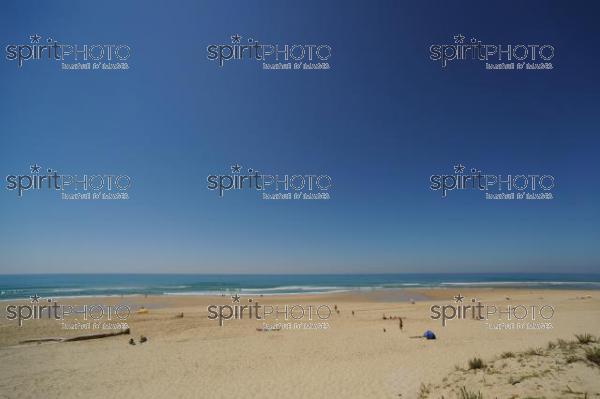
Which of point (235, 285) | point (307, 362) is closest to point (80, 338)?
point (307, 362)

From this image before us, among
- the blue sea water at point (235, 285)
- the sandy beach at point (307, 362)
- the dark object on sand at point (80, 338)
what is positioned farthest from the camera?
the blue sea water at point (235, 285)

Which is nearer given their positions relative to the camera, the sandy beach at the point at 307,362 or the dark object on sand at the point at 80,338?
the sandy beach at the point at 307,362

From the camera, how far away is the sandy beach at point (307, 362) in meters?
8.92

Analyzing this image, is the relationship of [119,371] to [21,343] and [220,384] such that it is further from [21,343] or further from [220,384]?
[21,343]

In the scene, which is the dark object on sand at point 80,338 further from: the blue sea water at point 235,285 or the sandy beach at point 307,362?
the blue sea water at point 235,285

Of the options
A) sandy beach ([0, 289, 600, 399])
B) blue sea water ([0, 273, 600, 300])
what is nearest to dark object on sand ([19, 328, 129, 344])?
sandy beach ([0, 289, 600, 399])

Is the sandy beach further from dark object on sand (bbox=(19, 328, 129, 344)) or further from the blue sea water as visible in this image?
the blue sea water

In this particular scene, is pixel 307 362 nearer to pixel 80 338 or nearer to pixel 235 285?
pixel 80 338

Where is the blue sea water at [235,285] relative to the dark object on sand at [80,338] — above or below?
below

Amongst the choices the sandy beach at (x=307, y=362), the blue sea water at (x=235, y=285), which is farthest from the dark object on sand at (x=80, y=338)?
the blue sea water at (x=235, y=285)

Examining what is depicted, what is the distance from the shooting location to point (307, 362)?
1481 cm

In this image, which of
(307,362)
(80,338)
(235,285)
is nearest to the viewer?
(307,362)

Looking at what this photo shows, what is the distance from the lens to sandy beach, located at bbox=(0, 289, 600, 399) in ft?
29.3

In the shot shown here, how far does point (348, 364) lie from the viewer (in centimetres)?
1421
